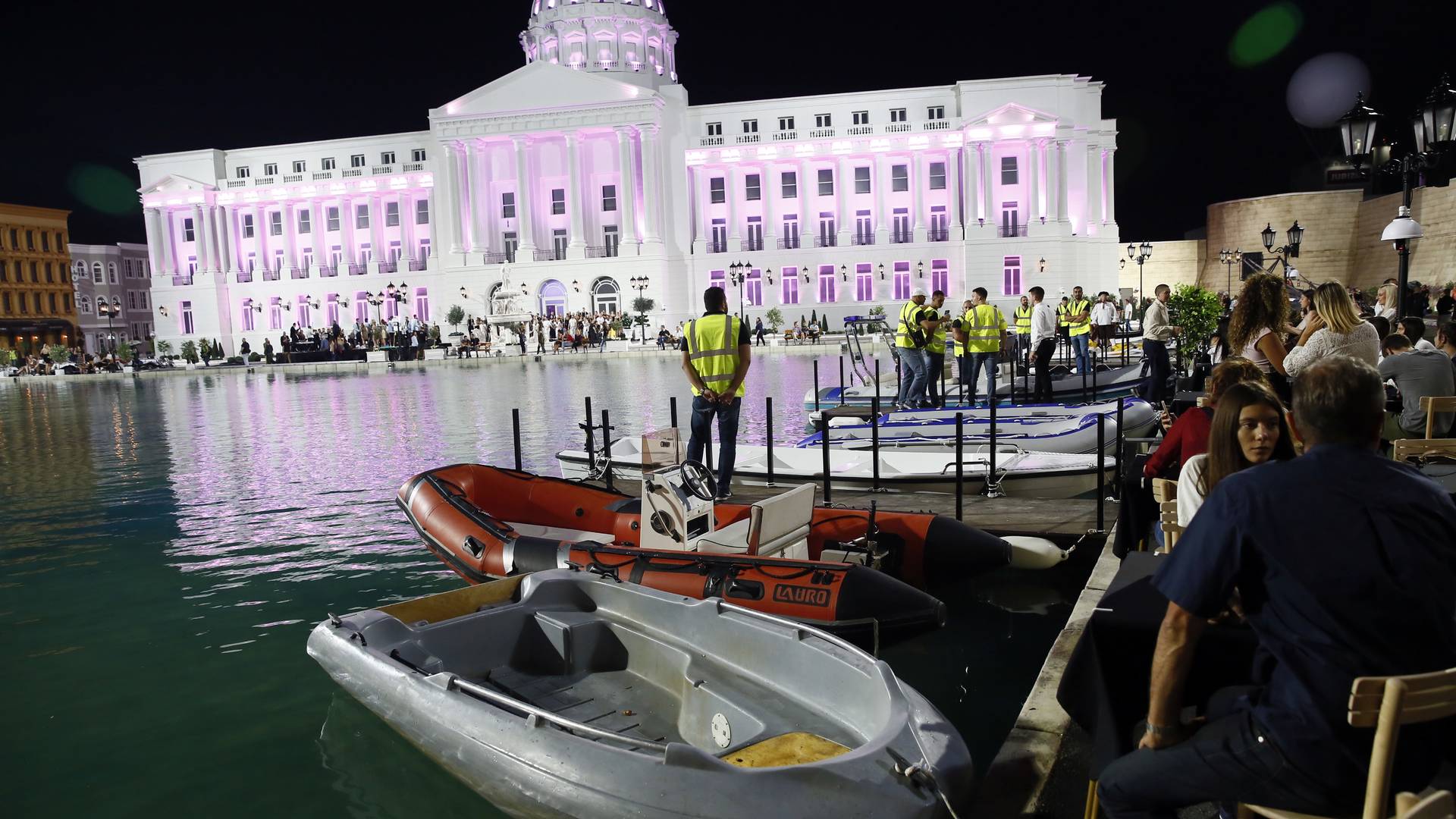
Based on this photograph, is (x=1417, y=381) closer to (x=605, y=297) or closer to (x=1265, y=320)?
(x=1265, y=320)

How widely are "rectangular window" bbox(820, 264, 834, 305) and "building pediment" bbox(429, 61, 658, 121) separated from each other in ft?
49.7

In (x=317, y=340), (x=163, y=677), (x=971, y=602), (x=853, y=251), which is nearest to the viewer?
(x=163, y=677)

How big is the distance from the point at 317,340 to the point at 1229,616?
54.9m

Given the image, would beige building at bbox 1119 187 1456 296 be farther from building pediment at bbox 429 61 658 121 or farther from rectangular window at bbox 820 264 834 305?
building pediment at bbox 429 61 658 121

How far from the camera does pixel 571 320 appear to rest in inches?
2126

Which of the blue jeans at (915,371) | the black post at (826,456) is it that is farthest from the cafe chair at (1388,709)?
the blue jeans at (915,371)

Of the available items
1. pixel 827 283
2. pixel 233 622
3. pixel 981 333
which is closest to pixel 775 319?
pixel 827 283

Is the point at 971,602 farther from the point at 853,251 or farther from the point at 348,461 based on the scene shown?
the point at 853,251

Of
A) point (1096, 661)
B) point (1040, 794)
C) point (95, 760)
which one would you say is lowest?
point (95, 760)

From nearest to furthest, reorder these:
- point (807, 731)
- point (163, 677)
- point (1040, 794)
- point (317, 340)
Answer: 1. point (1040, 794)
2. point (807, 731)
3. point (163, 677)
4. point (317, 340)

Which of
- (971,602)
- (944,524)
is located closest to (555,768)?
(944,524)

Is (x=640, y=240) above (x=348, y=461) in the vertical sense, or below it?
above

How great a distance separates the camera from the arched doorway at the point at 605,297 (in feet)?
200

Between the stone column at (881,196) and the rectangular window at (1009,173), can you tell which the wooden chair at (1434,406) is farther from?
the rectangular window at (1009,173)
